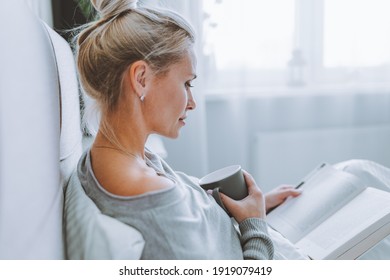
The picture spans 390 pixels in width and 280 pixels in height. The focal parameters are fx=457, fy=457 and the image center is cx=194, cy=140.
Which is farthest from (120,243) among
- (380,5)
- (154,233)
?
(380,5)

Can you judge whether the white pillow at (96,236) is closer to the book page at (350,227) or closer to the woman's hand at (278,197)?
the book page at (350,227)

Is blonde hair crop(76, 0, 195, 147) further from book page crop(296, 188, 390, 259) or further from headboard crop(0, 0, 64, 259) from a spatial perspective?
book page crop(296, 188, 390, 259)

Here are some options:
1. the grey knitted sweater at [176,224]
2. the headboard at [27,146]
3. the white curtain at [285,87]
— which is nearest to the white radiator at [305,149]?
the white curtain at [285,87]

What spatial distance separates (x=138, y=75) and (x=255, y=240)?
28 cm

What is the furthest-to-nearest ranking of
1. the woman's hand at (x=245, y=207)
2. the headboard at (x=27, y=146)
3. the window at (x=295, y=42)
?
the window at (x=295, y=42) → the woman's hand at (x=245, y=207) → the headboard at (x=27, y=146)

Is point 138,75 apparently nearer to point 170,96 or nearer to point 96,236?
point 170,96

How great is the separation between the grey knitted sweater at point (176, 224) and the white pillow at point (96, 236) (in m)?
0.01

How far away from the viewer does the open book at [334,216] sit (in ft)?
2.42

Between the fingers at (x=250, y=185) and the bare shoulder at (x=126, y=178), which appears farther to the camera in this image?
the fingers at (x=250, y=185)

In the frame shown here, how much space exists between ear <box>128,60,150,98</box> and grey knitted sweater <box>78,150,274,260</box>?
4.7 inches

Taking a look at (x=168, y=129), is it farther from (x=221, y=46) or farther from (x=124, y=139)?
(x=221, y=46)

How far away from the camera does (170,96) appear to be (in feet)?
2.09

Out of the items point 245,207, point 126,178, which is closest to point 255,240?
point 245,207

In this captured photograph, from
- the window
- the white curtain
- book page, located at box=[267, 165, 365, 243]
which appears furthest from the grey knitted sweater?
the window
